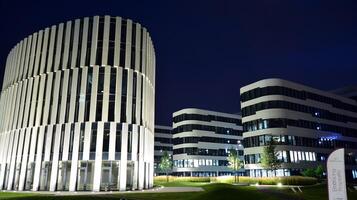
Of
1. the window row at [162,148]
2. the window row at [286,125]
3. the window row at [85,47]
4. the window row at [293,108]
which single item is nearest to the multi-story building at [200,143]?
the window row at [162,148]

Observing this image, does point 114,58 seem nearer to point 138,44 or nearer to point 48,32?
point 138,44

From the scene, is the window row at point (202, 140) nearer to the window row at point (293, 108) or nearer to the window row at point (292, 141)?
the window row at point (293, 108)

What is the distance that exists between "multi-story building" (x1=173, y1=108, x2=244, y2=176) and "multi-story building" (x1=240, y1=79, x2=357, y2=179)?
2732 cm

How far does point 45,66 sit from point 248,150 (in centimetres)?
4654

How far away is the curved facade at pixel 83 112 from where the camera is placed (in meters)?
38.2

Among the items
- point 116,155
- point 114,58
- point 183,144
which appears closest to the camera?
point 116,155

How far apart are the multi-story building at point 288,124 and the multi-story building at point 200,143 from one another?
89.6 ft

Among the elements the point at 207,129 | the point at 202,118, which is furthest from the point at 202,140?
the point at 202,118

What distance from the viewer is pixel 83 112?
39562mm

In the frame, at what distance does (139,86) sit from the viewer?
143 ft

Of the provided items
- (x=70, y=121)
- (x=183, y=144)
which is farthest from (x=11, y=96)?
(x=183, y=144)

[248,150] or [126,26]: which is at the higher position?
[126,26]

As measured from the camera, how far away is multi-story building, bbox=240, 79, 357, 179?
211 feet

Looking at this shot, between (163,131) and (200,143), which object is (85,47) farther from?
(163,131)
